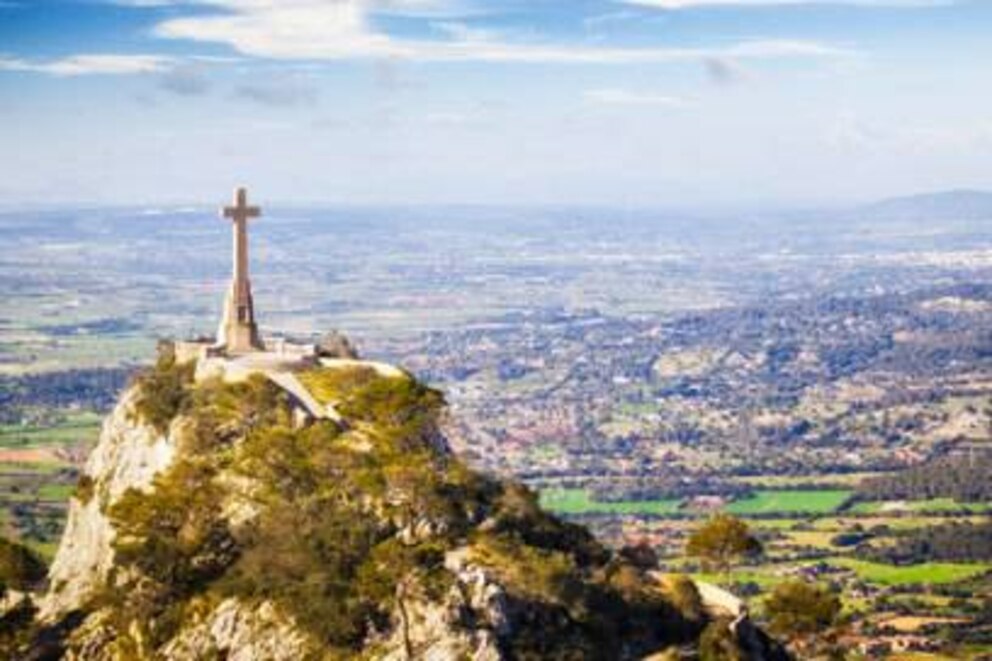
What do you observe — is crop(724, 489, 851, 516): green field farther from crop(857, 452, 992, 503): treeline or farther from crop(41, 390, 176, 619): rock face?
crop(41, 390, 176, 619): rock face

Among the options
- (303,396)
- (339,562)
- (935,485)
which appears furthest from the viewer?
(935,485)

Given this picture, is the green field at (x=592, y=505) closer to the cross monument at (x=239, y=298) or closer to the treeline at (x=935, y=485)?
the treeline at (x=935, y=485)

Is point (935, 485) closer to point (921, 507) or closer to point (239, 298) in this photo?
point (921, 507)

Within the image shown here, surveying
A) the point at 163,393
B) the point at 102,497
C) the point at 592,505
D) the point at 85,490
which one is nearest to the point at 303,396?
the point at 163,393

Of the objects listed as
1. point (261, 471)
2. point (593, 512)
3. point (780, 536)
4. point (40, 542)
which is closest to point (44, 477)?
point (40, 542)

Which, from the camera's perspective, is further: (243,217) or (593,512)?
(593,512)

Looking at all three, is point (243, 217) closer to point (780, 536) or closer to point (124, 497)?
point (124, 497)
